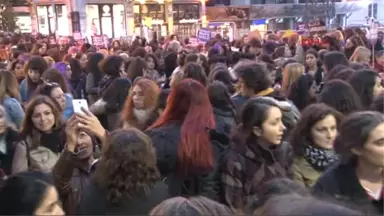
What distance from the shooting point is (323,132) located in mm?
3844

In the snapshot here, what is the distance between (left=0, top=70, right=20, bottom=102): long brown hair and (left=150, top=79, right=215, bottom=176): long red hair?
2599mm

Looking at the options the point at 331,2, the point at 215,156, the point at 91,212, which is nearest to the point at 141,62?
the point at 215,156

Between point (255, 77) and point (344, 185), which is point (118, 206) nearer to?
point (344, 185)

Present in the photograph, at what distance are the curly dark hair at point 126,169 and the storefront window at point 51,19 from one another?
31970 mm

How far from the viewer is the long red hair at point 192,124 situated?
3.97 m

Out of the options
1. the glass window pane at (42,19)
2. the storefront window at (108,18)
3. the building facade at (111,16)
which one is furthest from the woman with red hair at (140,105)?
the glass window pane at (42,19)

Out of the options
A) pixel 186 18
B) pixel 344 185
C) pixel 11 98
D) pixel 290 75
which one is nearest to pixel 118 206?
pixel 344 185

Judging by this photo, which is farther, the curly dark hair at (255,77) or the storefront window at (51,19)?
the storefront window at (51,19)

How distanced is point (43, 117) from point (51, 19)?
31757mm

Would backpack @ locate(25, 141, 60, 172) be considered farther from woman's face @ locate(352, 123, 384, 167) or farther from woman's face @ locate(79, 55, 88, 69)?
woman's face @ locate(79, 55, 88, 69)

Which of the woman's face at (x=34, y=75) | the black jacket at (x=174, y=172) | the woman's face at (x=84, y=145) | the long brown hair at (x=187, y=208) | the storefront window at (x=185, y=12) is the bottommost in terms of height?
the black jacket at (x=174, y=172)

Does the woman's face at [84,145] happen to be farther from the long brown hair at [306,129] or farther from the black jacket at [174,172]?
the long brown hair at [306,129]

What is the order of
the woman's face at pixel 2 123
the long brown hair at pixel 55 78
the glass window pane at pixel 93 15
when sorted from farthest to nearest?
1. the glass window pane at pixel 93 15
2. the long brown hair at pixel 55 78
3. the woman's face at pixel 2 123

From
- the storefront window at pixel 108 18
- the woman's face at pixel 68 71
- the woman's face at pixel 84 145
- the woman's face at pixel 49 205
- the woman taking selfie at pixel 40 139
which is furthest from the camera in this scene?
the storefront window at pixel 108 18
